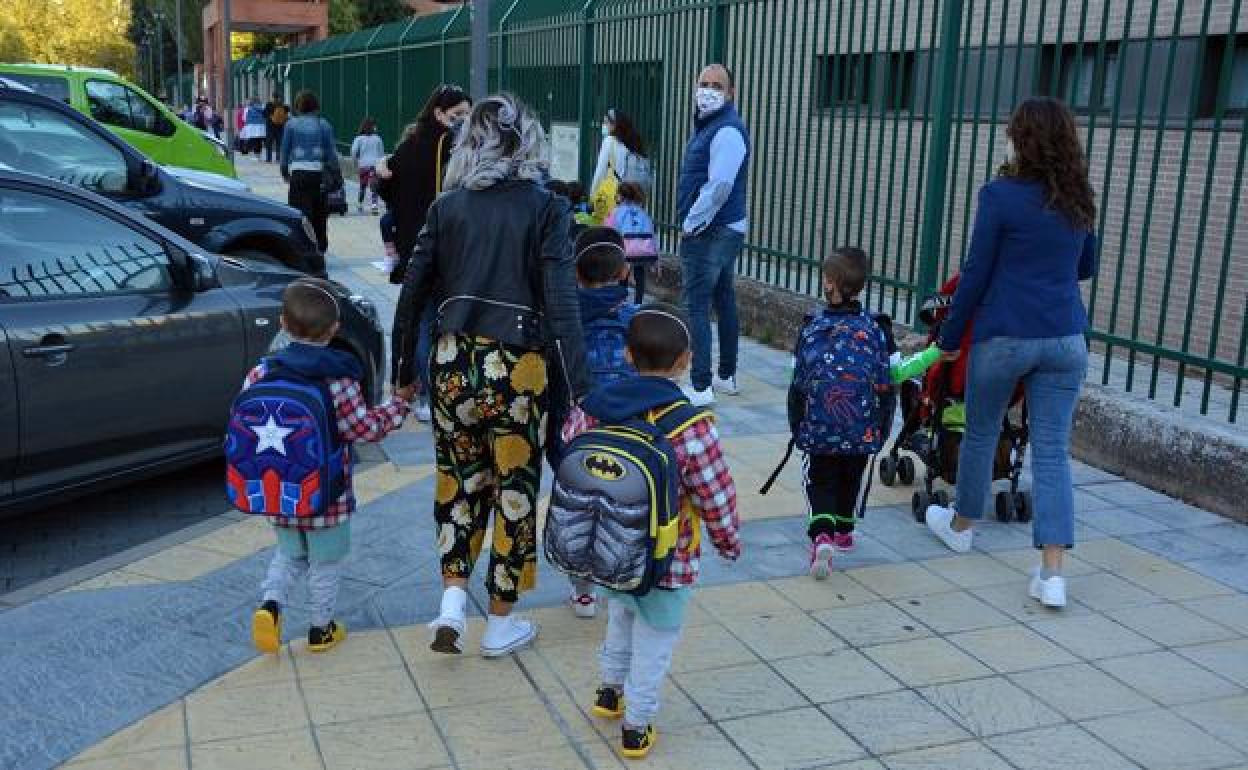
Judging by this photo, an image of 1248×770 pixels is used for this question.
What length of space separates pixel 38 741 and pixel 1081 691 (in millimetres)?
3128

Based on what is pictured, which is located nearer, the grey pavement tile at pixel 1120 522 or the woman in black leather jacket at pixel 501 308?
the woman in black leather jacket at pixel 501 308

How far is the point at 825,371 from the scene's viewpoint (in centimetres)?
435

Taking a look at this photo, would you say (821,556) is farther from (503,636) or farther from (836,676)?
(503,636)

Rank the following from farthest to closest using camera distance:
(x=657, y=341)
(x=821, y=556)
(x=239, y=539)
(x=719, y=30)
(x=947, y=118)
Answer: (x=719, y=30) < (x=947, y=118) < (x=239, y=539) < (x=821, y=556) < (x=657, y=341)

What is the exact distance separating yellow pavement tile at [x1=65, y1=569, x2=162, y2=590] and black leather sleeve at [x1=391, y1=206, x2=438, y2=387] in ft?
4.82

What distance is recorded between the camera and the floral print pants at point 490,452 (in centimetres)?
359

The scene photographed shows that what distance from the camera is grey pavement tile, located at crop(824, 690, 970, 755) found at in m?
3.33

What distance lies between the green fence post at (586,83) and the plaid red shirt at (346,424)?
922 cm

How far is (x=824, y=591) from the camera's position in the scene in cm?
443

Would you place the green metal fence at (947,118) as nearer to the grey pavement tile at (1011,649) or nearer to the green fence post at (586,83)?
the green fence post at (586,83)

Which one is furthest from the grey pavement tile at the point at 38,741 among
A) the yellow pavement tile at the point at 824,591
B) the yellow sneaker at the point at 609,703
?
the yellow pavement tile at the point at 824,591

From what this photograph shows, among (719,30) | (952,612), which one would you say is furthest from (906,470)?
(719,30)

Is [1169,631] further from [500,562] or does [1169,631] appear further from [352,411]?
[352,411]

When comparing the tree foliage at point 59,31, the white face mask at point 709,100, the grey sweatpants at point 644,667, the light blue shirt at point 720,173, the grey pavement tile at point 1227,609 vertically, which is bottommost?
the grey pavement tile at point 1227,609
